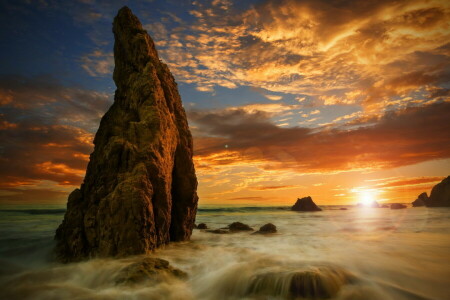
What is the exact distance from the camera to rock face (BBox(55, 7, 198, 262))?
9.91 m

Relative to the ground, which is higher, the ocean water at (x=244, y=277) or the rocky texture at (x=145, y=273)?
the rocky texture at (x=145, y=273)

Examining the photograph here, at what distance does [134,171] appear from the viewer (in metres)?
10.7

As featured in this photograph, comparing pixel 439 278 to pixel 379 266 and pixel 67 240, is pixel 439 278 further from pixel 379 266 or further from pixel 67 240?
pixel 67 240

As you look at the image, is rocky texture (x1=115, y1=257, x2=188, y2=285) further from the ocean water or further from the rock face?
the rock face

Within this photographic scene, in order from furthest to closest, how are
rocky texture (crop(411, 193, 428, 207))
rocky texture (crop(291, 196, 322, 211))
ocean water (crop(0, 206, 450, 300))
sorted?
rocky texture (crop(411, 193, 428, 207))
rocky texture (crop(291, 196, 322, 211))
ocean water (crop(0, 206, 450, 300))

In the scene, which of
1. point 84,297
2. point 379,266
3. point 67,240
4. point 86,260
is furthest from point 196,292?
point 379,266

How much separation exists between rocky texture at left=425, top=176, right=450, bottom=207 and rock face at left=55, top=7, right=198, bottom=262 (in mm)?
82144

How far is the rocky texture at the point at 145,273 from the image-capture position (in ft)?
24.8

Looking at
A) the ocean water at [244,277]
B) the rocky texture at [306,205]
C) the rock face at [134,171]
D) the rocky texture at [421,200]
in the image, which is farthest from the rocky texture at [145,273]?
the rocky texture at [421,200]

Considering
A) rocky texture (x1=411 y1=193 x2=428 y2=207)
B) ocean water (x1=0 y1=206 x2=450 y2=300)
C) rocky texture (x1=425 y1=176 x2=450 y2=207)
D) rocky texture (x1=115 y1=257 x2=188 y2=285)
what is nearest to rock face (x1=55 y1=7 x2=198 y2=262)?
ocean water (x1=0 y1=206 x2=450 y2=300)

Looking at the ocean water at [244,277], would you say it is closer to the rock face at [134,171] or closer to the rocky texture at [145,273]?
the rocky texture at [145,273]

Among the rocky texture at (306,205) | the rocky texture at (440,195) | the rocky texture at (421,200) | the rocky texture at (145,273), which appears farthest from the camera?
the rocky texture at (421,200)

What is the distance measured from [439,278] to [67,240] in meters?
14.8

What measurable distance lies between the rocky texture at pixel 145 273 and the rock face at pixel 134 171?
1759 mm
